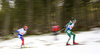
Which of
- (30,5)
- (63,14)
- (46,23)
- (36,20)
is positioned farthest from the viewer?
(36,20)

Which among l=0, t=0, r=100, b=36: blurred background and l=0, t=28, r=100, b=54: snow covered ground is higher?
l=0, t=0, r=100, b=36: blurred background

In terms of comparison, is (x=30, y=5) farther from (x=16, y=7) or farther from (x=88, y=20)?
(x=88, y=20)

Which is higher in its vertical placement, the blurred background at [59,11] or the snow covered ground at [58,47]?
the blurred background at [59,11]

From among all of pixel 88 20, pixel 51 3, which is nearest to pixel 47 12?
pixel 51 3

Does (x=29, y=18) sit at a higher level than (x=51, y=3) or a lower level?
lower

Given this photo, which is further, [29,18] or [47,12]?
[47,12]

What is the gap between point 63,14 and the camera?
1834cm

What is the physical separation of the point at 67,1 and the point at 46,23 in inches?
201

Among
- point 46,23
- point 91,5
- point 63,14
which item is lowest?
point 46,23

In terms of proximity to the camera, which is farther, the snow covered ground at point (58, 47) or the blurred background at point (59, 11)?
the blurred background at point (59, 11)

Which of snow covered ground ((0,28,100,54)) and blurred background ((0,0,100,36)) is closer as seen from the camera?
snow covered ground ((0,28,100,54))

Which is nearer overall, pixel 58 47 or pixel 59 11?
pixel 58 47

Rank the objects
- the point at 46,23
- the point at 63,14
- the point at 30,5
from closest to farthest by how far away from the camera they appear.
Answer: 1. the point at 30,5
2. the point at 63,14
3. the point at 46,23

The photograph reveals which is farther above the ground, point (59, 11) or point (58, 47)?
point (59, 11)
